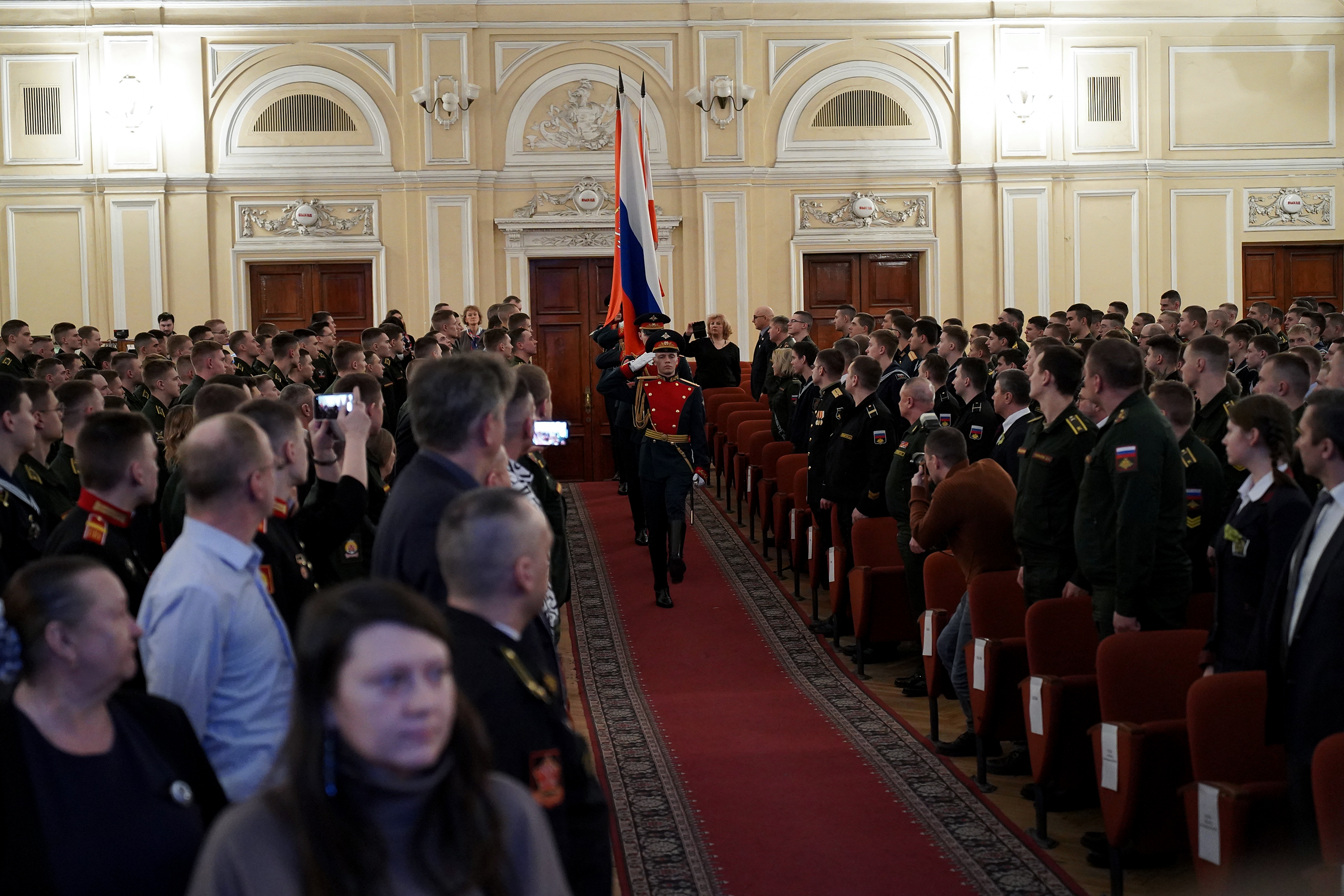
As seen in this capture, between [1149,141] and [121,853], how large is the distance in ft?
45.3

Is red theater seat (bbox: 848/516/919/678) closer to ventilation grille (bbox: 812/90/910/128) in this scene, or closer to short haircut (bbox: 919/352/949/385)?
short haircut (bbox: 919/352/949/385)

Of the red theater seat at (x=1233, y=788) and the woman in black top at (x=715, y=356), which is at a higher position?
the woman in black top at (x=715, y=356)

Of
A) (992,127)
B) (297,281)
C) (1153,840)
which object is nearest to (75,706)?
(1153,840)

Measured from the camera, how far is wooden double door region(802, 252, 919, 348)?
13.9 metres

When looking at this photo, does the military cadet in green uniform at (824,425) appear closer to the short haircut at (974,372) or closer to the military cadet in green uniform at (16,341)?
the short haircut at (974,372)

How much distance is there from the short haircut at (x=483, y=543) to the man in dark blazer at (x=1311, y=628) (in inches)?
82.8

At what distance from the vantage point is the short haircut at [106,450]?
110 inches

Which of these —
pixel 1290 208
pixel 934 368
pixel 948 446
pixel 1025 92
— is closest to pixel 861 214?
pixel 1025 92

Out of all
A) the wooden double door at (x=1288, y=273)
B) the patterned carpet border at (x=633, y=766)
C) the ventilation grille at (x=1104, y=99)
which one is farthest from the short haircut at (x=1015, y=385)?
the wooden double door at (x=1288, y=273)

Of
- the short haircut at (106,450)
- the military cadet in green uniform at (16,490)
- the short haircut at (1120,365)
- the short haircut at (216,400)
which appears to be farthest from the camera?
the short haircut at (1120,365)

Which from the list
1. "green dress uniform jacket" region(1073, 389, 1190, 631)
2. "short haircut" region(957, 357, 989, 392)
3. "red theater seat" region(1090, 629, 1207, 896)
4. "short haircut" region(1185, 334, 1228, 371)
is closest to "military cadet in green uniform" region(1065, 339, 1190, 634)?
"green dress uniform jacket" region(1073, 389, 1190, 631)

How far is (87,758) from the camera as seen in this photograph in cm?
193

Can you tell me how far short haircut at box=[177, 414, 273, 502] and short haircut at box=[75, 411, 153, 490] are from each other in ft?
1.32

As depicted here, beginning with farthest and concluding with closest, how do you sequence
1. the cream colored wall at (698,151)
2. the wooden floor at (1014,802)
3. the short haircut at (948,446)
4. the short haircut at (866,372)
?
the cream colored wall at (698,151) → the short haircut at (866,372) → the short haircut at (948,446) → the wooden floor at (1014,802)
